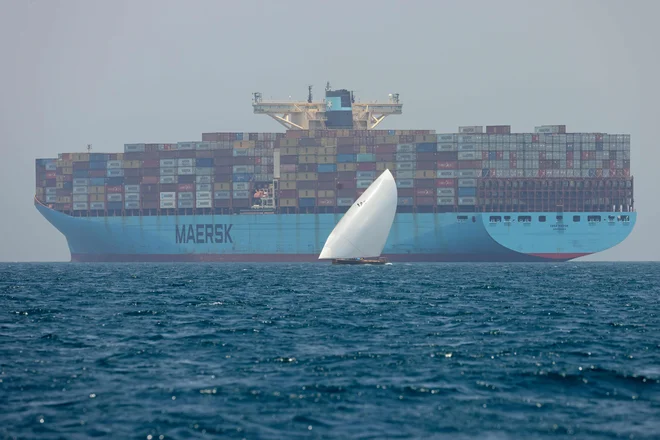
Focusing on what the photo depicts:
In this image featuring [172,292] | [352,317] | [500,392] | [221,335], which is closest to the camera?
[500,392]

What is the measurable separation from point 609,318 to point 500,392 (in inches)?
659

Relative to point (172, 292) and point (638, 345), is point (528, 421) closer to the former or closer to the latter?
point (638, 345)

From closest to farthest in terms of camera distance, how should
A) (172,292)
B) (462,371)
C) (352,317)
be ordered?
1. (462,371)
2. (352,317)
3. (172,292)

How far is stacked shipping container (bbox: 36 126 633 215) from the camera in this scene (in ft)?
398

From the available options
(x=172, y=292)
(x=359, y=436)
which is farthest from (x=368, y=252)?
(x=359, y=436)

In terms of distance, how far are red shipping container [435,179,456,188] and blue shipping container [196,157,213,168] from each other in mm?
29993

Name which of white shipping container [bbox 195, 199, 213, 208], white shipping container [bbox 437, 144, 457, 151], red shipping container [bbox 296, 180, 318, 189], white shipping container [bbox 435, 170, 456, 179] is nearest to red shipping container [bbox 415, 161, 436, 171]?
white shipping container [bbox 435, 170, 456, 179]

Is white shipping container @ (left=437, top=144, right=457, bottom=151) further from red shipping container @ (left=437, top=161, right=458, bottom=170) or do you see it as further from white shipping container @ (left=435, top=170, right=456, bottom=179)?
white shipping container @ (left=435, top=170, right=456, bottom=179)

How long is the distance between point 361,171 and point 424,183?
27.5ft

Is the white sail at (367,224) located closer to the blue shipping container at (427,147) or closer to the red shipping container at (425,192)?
the red shipping container at (425,192)

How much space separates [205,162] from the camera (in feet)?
428

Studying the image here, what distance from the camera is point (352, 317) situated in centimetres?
3528

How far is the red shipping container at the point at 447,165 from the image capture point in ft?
402

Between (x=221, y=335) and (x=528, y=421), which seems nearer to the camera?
(x=528, y=421)
